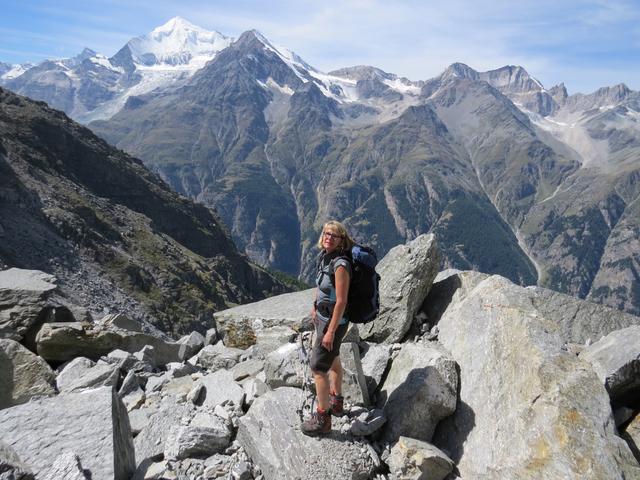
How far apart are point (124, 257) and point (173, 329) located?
2339 cm

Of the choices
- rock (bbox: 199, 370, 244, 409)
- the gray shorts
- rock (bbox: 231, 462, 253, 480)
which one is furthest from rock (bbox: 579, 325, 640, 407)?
rock (bbox: 199, 370, 244, 409)

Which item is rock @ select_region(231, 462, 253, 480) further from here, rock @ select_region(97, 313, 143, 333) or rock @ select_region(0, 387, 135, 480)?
rock @ select_region(97, 313, 143, 333)

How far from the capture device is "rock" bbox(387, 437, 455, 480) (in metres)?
9.38

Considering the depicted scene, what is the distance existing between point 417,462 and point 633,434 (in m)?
5.29

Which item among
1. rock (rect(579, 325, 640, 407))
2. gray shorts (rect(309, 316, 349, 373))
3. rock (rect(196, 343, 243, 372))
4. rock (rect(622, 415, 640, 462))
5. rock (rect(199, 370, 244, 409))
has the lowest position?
rock (rect(196, 343, 243, 372))

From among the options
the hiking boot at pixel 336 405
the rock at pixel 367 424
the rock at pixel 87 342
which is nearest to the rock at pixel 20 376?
the rock at pixel 87 342

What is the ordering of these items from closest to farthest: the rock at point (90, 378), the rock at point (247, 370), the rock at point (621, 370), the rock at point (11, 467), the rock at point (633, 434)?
the rock at point (11, 467)
the rock at point (633, 434)
the rock at point (621, 370)
the rock at point (90, 378)
the rock at point (247, 370)

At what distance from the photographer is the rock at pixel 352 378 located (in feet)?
36.7

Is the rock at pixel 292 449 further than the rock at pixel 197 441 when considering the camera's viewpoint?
No

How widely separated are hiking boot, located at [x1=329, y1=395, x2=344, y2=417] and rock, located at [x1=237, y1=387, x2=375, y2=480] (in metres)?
0.55

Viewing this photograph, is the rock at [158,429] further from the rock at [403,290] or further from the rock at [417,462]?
the rock at [403,290]

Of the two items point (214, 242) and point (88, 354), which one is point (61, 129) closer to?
point (214, 242)

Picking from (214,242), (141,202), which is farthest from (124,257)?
(214,242)

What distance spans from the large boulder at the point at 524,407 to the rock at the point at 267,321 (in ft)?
18.3
